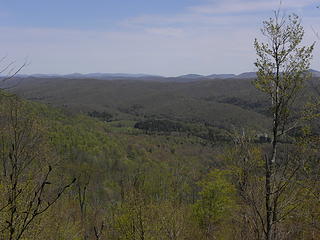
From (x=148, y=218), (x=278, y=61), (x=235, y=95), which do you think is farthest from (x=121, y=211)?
(x=235, y=95)

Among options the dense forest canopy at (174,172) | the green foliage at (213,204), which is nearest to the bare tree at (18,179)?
the dense forest canopy at (174,172)

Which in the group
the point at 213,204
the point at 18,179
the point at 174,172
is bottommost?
the point at 174,172

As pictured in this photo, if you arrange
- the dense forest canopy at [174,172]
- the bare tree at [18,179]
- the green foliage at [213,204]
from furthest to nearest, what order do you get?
the green foliage at [213,204] < the dense forest canopy at [174,172] < the bare tree at [18,179]

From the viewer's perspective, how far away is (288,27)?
26.8 feet

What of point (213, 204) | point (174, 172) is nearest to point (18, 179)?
point (213, 204)

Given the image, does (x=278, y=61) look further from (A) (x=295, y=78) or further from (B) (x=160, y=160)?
(B) (x=160, y=160)

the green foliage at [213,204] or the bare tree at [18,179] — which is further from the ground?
the bare tree at [18,179]

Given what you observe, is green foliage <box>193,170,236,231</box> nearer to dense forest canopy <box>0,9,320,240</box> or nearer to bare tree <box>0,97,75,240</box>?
dense forest canopy <box>0,9,320,240</box>

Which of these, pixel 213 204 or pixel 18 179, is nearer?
pixel 18 179

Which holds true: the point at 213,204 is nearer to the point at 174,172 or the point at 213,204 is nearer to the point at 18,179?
the point at 18,179

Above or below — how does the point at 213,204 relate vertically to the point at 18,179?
below

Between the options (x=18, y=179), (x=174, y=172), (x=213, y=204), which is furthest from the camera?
(x=174, y=172)

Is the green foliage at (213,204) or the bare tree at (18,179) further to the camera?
the green foliage at (213,204)

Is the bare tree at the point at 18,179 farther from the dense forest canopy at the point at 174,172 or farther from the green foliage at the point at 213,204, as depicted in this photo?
the green foliage at the point at 213,204
